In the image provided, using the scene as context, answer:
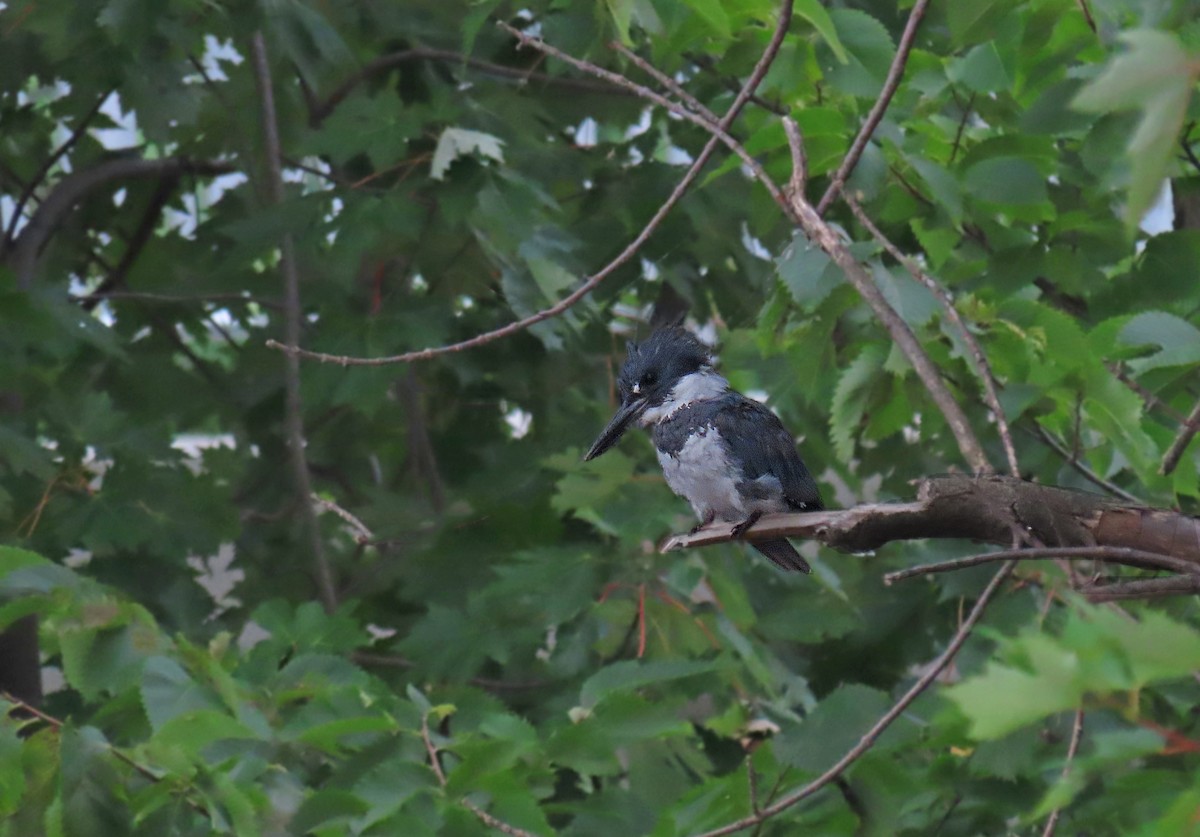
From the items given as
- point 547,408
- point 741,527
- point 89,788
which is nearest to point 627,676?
point 741,527

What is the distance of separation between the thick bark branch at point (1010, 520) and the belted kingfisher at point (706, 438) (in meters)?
0.53

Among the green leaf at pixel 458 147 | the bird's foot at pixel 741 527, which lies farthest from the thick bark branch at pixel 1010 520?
the green leaf at pixel 458 147

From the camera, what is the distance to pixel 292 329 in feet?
11.5

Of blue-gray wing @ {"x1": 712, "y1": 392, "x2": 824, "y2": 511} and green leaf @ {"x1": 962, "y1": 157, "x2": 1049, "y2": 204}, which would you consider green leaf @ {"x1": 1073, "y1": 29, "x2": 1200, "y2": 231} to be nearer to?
blue-gray wing @ {"x1": 712, "y1": 392, "x2": 824, "y2": 511}

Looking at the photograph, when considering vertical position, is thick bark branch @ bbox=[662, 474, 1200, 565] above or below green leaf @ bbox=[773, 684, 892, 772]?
above

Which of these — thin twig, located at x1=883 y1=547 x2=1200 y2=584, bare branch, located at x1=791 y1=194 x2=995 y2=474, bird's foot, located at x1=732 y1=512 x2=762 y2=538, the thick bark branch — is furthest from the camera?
bird's foot, located at x1=732 y1=512 x2=762 y2=538

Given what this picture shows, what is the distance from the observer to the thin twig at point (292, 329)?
138 inches

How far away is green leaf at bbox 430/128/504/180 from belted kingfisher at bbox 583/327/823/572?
1.03 metres

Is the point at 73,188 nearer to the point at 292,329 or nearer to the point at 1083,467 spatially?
the point at 292,329

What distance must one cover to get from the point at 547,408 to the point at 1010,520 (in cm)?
261

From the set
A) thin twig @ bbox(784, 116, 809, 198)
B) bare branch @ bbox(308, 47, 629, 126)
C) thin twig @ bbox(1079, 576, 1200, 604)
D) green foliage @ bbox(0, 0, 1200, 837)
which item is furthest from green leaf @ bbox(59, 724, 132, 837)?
bare branch @ bbox(308, 47, 629, 126)

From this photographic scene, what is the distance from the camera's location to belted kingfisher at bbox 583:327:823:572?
2025mm

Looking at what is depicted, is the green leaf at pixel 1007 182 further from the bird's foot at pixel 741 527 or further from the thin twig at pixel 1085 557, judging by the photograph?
the thin twig at pixel 1085 557

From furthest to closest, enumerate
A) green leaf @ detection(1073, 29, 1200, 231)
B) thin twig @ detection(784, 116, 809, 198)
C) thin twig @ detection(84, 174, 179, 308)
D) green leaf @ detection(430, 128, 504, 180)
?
thin twig @ detection(84, 174, 179, 308) → green leaf @ detection(430, 128, 504, 180) → thin twig @ detection(784, 116, 809, 198) → green leaf @ detection(1073, 29, 1200, 231)
